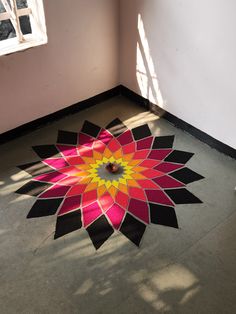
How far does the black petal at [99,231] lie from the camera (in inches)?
93.8

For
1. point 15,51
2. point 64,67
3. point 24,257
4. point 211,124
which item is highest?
point 15,51

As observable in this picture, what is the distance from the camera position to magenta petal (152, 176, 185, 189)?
108 inches

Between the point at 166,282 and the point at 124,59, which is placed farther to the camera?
the point at 124,59

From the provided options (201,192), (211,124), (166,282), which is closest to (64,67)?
(211,124)

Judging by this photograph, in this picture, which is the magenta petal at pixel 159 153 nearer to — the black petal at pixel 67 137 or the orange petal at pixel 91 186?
the orange petal at pixel 91 186

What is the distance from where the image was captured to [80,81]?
340 centimetres

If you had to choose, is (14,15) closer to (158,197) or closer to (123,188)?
(123,188)

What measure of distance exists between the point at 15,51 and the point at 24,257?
1.54 metres

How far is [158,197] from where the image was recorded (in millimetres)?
2652

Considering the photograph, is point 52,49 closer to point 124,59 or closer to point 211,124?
point 124,59

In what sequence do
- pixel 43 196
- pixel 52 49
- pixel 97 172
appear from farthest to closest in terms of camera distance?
pixel 52 49 → pixel 97 172 → pixel 43 196

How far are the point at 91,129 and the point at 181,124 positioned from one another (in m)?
0.79

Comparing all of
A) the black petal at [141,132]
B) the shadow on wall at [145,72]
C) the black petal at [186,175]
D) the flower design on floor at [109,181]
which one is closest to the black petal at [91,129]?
the flower design on floor at [109,181]

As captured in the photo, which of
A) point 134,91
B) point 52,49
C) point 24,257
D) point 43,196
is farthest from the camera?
point 134,91
